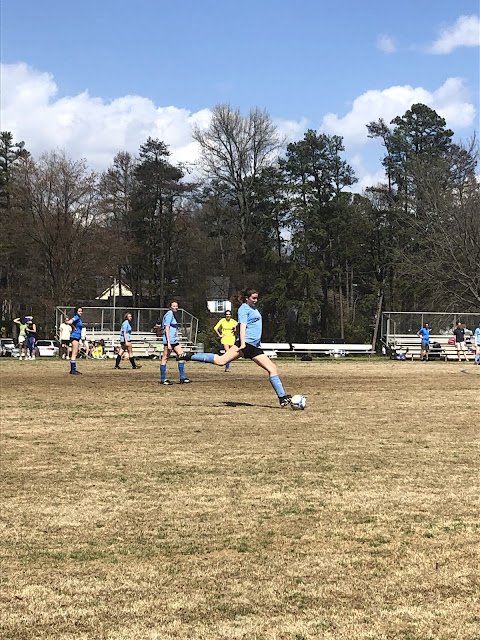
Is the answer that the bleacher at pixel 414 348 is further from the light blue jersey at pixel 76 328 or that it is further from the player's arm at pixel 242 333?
Answer: the player's arm at pixel 242 333

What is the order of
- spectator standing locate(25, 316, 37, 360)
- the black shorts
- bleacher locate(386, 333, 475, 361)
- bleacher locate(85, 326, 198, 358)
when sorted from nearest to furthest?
the black shorts
spectator standing locate(25, 316, 37, 360)
bleacher locate(85, 326, 198, 358)
bleacher locate(386, 333, 475, 361)

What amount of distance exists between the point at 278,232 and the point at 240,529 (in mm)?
57884

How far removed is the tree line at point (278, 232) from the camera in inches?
2034

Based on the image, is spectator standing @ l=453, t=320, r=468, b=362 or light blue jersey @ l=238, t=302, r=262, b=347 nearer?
light blue jersey @ l=238, t=302, r=262, b=347

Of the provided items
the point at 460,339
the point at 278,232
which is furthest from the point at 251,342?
the point at 278,232

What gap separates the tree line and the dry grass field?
4230 cm

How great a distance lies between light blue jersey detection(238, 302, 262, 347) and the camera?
1247cm

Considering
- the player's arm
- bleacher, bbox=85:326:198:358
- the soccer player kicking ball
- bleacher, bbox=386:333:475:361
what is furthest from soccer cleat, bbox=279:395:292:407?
bleacher, bbox=386:333:475:361

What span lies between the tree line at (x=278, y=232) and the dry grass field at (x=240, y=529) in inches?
1665

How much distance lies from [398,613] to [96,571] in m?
1.74

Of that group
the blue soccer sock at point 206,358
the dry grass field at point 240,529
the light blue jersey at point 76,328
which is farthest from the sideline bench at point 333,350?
the dry grass field at point 240,529

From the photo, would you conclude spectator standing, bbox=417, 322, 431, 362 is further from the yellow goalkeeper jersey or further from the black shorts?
the black shorts

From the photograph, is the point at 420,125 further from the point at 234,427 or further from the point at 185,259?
the point at 234,427

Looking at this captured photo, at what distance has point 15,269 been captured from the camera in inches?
2496
